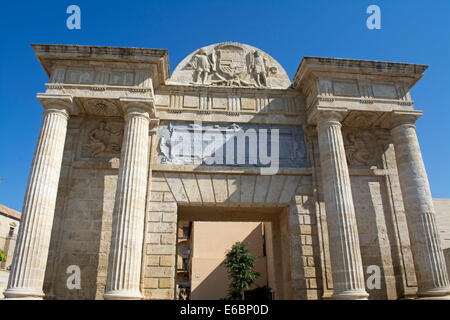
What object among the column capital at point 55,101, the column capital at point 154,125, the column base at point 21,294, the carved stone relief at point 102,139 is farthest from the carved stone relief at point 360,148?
the column base at point 21,294

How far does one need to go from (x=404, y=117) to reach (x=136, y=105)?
27.5ft

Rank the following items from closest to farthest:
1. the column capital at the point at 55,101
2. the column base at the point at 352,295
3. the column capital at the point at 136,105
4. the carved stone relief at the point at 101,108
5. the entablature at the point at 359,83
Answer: the column base at the point at 352,295 → the column capital at the point at 55,101 → the column capital at the point at 136,105 → the carved stone relief at the point at 101,108 → the entablature at the point at 359,83

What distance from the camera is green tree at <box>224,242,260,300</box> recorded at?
22.8m

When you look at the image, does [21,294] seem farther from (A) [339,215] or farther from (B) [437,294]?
(B) [437,294]

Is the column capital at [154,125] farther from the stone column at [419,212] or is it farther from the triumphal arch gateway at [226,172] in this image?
the stone column at [419,212]

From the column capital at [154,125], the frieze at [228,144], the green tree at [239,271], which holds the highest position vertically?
the column capital at [154,125]

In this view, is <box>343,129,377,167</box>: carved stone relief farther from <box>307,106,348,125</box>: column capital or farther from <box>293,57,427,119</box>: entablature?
<box>307,106,348,125</box>: column capital

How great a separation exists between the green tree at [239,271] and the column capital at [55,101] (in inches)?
685

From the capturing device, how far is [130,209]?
333 inches

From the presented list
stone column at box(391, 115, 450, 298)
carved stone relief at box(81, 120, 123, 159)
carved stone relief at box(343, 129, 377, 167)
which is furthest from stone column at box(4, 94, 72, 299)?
stone column at box(391, 115, 450, 298)

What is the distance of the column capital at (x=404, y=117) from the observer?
408 inches

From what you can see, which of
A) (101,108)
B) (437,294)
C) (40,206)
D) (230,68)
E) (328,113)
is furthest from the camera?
(230,68)

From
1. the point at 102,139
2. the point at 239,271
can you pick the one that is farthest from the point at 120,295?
the point at 239,271

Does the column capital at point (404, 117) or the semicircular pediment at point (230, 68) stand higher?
the semicircular pediment at point (230, 68)
